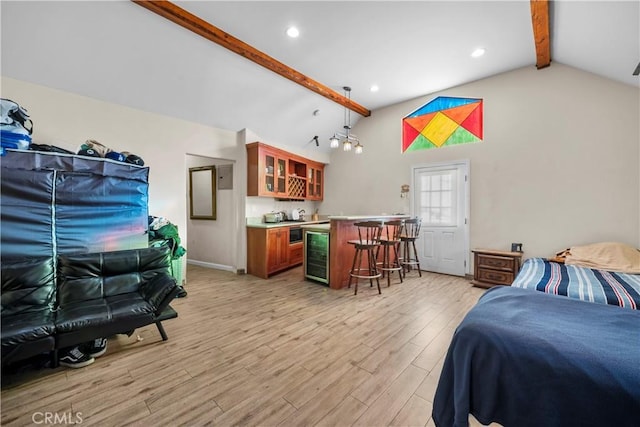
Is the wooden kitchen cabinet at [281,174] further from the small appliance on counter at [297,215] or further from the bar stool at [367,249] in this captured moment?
the bar stool at [367,249]

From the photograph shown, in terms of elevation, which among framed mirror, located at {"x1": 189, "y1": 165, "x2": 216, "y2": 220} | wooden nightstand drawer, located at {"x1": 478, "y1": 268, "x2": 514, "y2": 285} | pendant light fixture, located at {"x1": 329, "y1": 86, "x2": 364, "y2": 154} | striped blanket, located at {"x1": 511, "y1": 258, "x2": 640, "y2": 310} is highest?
pendant light fixture, located at {"x1": 329, "y1": 86, "x2": 364, "y2": 154}

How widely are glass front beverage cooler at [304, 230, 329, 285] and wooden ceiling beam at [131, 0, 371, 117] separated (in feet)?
8.24

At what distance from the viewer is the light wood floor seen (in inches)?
62.7

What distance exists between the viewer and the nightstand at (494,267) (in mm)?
3891

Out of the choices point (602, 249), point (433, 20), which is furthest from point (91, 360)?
point (602, 249)

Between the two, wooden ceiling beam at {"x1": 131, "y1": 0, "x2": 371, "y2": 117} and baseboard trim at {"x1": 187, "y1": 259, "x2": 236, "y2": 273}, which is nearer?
wooden ceiling beam at {"x1": 131, "y1": 0, "x2": 371, "y2": 117}

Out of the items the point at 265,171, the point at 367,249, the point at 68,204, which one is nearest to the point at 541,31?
the point at 367,249

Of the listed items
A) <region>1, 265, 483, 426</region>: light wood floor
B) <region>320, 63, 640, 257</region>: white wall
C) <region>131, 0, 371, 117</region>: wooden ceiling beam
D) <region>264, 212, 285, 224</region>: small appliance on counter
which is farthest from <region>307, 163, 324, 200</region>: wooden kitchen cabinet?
<region>1, 265, 483, 426</region>: light wood floor

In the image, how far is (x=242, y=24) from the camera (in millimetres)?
2963

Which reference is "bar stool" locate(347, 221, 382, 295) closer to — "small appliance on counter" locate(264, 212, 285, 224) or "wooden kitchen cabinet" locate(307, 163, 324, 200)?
"small appliance on counter" locate(264, 212, 285, 224)

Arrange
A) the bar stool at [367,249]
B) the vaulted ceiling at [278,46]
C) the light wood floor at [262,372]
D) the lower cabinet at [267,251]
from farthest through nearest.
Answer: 1. the lower cabinet at [267,251]
2. the bar stool at [367,249]
3. the vaulted ceiling at [278,46]
4. the light wood floor at [262,372]

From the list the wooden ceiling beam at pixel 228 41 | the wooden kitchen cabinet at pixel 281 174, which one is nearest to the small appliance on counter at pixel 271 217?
the wooden kitchen cabinet at pixel 281 174

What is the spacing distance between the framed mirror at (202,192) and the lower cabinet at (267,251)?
1.18 m

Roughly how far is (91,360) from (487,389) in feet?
9.40
